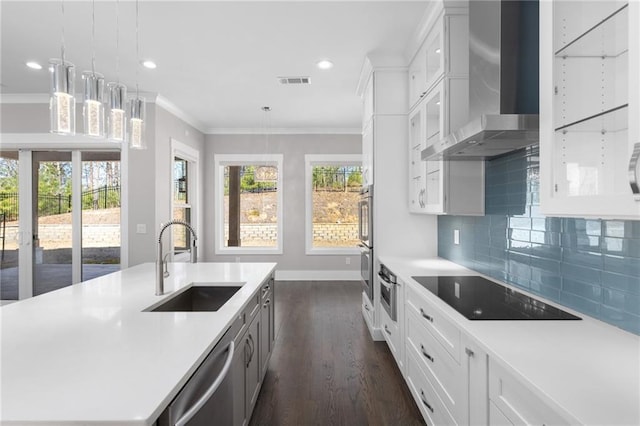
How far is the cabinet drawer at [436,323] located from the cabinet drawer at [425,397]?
318mm

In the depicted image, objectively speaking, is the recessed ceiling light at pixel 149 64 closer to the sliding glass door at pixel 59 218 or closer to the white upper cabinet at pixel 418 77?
the sliding glass door at pixel 59 218

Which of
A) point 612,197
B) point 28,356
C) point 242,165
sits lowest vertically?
point 28,356

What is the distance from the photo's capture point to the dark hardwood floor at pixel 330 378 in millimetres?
2217

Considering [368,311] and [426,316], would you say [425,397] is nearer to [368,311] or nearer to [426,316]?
[426,316]

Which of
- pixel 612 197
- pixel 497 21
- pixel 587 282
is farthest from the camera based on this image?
pixel 497 21

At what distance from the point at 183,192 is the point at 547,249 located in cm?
533

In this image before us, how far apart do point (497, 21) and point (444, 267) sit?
178 cm

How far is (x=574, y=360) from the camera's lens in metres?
1.08

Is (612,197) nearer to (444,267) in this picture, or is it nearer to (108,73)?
(444,267)

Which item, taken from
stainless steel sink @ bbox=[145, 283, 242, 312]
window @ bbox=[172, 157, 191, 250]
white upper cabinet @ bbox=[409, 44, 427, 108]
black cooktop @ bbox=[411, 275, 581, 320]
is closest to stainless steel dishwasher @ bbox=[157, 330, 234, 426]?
stainless steel sink @ bbox=[145, 283, 242, 312]

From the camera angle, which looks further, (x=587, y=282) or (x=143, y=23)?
(x=143, y=23)

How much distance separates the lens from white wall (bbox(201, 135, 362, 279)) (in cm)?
624

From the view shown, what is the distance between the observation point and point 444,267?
2787 millimetres

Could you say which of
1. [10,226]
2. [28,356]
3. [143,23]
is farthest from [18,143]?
[28,356]
